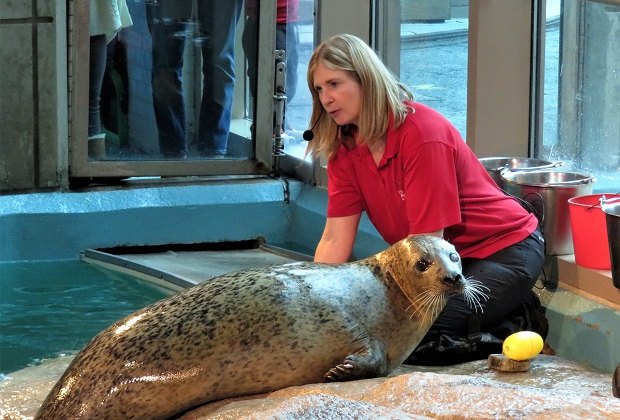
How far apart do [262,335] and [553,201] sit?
1818 millimetres

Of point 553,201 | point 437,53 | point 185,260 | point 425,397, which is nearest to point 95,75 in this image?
point 185,260

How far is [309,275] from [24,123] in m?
3.77

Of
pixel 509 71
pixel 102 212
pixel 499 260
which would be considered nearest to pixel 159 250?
pixel 102 212

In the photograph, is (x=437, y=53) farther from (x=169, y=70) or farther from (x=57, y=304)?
(x=57, y=304)

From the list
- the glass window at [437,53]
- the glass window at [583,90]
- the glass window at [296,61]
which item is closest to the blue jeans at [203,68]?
the glass window at [296,61]

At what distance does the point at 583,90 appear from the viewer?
523cm

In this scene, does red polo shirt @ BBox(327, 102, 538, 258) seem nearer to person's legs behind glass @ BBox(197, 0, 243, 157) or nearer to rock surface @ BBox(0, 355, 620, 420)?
rock surface @ BBox(0, 355, 620, 420)

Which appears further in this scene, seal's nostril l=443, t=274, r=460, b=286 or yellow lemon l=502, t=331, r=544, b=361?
yellow lemon l=502, t=331, r=544, b=361

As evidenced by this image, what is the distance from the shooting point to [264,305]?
132 inches

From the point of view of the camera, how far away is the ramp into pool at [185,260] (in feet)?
19.1

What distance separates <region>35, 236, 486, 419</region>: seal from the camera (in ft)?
10.5

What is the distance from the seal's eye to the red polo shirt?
32 cm

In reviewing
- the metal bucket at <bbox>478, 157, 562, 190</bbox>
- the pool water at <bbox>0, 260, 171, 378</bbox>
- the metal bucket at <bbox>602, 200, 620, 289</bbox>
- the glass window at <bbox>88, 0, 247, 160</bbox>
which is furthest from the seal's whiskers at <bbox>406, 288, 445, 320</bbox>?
the glass window at <bbox>88, 0, 247, 160</bbox>

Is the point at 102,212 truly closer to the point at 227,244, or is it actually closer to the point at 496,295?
the point at 227,244
